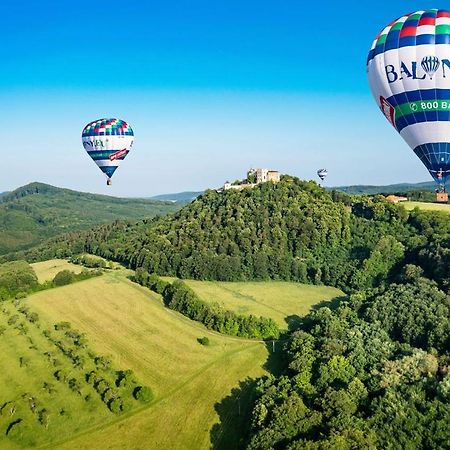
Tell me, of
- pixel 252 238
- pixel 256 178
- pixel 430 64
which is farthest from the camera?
pixel 256 178

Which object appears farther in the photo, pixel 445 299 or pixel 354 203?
pixel 354 203

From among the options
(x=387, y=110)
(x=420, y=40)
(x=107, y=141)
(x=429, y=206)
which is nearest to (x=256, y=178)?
(x=429, y=206)

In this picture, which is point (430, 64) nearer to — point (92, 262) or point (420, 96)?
point (420, 96)

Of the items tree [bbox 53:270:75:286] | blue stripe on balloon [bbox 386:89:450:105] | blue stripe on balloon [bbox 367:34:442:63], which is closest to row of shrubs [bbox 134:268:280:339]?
tree [bbox 53:270:75:286]

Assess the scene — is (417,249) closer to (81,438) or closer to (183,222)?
(183,222)

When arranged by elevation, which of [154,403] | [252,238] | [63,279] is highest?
[252,238]

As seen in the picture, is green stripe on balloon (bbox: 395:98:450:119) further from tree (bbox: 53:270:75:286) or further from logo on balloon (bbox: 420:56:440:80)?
tree (bbox: 53:270:75:286)

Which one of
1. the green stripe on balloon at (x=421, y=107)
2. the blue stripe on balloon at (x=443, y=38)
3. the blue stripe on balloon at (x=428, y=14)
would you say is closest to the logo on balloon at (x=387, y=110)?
the green stripe on balloon at (x=421, y=107)

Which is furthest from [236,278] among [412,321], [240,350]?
[412,321]
